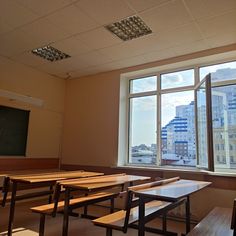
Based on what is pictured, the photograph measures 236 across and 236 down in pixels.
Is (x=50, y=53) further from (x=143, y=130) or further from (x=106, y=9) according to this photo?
(x=143, y=130)

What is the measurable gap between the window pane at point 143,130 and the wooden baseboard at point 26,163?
1.93 meters

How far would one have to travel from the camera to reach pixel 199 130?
416cm

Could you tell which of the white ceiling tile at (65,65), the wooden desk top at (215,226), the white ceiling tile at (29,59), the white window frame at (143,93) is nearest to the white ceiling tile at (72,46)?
the white ceiling tile at (65,65)

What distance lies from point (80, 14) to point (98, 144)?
2.90 meters

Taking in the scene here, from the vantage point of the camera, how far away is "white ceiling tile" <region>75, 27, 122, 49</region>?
372cm

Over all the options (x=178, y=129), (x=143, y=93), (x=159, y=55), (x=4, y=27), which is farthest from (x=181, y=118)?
(x=4, y=27)

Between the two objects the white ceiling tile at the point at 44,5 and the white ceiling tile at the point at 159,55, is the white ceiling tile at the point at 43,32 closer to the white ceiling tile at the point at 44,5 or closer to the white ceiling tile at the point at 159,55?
the white ceiling tile at the point at 44,5

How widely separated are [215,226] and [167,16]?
2.73 m

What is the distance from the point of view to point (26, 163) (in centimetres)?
497

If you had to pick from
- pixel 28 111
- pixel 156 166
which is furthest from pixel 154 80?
pixel 28 111

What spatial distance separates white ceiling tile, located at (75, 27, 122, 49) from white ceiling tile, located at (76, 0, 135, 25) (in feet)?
1.06

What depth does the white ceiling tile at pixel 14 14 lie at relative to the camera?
10.0 ft

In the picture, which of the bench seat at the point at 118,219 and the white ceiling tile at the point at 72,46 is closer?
the bench seat at the point at 118,219

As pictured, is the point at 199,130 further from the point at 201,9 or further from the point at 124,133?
the point at 201,9
